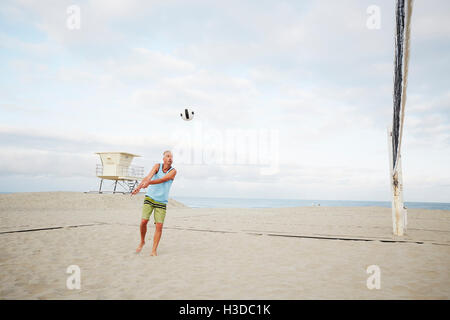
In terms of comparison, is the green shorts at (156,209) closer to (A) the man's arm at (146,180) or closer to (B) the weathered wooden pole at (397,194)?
(A) the man's arm at (146,180)

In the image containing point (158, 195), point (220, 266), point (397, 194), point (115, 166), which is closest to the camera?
point (220, 266)

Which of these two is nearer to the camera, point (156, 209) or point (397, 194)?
point (156, 209)

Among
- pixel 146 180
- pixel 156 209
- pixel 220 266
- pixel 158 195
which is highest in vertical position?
pixel 146 180

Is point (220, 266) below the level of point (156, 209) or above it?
below

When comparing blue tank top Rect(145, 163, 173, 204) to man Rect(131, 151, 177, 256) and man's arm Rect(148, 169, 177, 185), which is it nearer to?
man Rect(131, 151, 177, 256)

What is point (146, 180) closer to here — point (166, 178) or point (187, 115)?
point (166, 178)

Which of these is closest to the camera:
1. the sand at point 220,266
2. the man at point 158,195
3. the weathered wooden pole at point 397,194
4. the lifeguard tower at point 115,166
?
the sand at point 220,266

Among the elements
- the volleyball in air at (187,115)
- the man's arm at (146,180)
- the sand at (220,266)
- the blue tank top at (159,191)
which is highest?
the volleyball in air at (187,115)

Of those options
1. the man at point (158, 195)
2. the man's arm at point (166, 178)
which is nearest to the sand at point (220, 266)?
the man at point (158, 195)

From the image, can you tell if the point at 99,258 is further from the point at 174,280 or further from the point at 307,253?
the point at 307,253

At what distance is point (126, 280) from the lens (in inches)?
154

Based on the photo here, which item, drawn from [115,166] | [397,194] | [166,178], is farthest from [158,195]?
[115,166]

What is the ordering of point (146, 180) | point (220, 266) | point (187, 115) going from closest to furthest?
point (220, 266) < point (146, 180) < point (187, 115)
